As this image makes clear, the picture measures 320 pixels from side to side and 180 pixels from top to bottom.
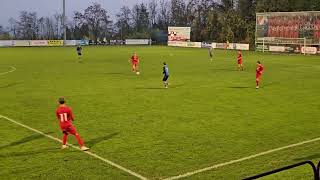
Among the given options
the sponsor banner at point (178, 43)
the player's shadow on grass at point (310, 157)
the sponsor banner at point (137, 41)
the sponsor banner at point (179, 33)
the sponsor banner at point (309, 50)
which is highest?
the sponsor banner at point (179, 33)

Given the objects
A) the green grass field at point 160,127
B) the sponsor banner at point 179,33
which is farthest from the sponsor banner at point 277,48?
the green grass field at point 160,127

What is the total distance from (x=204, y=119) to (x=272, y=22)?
60.3 m

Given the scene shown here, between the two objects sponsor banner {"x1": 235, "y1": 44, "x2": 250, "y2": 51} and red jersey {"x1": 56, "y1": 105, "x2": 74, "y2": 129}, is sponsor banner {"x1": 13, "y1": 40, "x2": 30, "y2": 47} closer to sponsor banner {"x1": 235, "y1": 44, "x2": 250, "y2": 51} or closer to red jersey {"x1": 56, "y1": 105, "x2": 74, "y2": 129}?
sponsor banner {"x1": 235, "y1": 44, "x2": 250, "y2": 51}

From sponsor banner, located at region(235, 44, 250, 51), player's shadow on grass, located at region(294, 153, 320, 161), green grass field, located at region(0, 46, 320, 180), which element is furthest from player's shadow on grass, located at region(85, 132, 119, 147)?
sponsor banner, located at region(235, 44, 250, 51)

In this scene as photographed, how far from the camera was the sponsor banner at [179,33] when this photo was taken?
101062mm

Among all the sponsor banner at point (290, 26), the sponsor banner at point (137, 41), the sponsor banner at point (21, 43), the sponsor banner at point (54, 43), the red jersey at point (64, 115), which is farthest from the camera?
the sponsor banner at point (137, 41)

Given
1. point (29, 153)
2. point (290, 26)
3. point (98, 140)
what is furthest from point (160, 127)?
point (290, 26)

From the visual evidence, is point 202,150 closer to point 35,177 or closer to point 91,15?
point 35,177

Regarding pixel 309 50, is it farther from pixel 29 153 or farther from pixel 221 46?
pixel 29 153

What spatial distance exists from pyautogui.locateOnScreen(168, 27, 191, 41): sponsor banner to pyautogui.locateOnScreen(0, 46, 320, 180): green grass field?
68.5 meters

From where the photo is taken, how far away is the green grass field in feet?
40.7

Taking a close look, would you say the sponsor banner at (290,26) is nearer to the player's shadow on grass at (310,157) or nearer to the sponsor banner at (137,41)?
the sponsor banner at (137,41)

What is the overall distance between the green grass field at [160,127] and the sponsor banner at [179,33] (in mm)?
68510

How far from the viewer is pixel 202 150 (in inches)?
553
